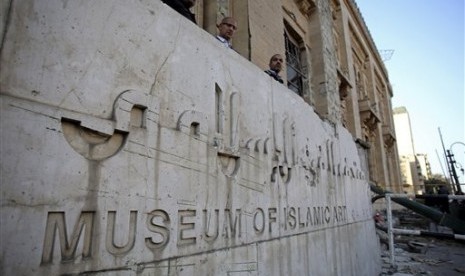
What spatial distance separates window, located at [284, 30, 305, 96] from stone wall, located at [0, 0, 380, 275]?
549 centimetres

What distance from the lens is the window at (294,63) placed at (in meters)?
7.74

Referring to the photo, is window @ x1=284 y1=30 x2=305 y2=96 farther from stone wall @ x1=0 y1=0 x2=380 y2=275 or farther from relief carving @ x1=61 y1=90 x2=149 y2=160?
relief carving @ x1=61 y1=90 x2=149 y2=160

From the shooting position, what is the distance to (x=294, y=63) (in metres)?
8.05

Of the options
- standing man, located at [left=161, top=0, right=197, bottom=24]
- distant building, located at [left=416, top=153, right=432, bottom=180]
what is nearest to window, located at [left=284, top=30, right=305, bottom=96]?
standing man, located at [left=161, top=0, right=197, bottom=24]

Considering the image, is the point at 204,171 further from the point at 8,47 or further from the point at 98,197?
the point at 8,47

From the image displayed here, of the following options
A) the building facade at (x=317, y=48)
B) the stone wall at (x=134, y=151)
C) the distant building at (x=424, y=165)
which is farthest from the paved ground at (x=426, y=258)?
the distant building at (x=424, y=165)

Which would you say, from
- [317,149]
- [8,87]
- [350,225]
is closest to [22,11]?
[8,87]

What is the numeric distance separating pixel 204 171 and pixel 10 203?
98 centimetres

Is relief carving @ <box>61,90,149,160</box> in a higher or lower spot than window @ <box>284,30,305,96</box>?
lower

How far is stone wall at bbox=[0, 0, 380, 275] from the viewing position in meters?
1.02

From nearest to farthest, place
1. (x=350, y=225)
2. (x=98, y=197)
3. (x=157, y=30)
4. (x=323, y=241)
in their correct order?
(x=98, y=197) < (x=157, y=30) < (x=323, y=241) < (x=350, y=225)

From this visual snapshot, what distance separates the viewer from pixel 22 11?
1.05 m

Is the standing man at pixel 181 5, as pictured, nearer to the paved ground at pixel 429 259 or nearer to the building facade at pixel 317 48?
the building facade at pixel 317 48

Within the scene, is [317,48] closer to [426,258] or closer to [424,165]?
[426,258]
